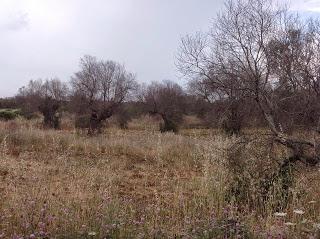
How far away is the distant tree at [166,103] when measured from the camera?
1592 inches

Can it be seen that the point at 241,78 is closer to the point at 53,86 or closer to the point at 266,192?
the point at 266,192

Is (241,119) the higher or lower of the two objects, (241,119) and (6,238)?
the higher

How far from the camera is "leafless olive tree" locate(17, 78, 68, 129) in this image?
1484 inches

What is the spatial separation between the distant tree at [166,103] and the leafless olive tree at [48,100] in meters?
7.60

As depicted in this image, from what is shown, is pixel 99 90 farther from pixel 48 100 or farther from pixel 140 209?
Answer: pixel 140 209

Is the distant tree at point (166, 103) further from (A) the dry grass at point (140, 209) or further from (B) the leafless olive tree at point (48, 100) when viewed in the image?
Result: (A) the dry grass at point (140, 209)

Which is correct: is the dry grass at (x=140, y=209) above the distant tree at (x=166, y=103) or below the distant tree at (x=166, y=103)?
below

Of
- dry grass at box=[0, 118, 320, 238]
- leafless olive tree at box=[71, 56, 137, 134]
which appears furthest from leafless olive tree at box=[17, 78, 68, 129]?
dry grass at box=[0, 118, 320, 238]

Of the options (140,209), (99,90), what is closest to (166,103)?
(99,90)

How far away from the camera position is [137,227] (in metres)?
4.96

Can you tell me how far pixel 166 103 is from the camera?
138 ft

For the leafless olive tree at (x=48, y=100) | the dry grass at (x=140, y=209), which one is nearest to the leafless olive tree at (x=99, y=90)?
the leafless olive tree at (x=48, y=100)

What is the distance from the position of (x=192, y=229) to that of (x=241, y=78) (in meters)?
5.86

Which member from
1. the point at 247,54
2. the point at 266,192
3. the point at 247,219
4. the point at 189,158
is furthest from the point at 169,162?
the point at 247,219
